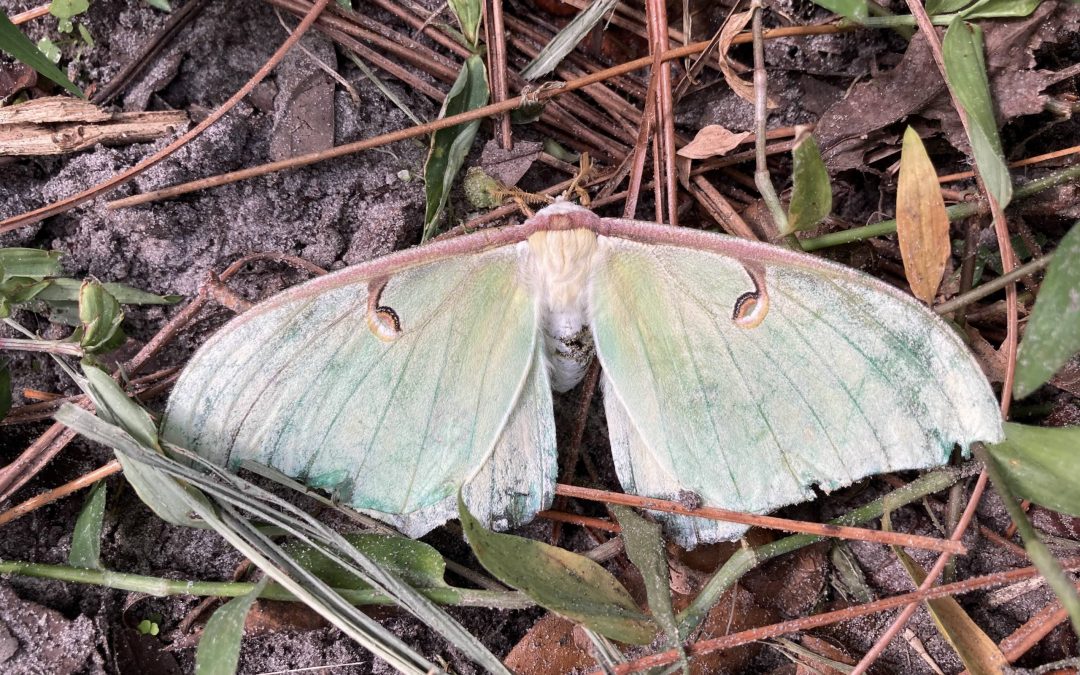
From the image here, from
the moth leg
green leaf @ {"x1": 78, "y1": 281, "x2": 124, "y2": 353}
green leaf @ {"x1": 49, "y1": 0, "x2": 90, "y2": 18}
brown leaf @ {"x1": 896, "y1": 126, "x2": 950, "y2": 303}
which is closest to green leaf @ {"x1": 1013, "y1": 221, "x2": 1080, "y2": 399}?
brown leaf @ {"x1": 896, "y1": 126, "x2": 950, "y2": 303}

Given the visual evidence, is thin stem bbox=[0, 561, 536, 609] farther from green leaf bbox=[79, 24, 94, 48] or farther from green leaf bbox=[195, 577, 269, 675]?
green leaf bbox=[79, 24, 94, 48]

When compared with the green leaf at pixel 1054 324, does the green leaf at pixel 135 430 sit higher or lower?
lower

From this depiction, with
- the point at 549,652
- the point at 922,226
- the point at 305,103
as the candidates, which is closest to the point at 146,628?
the point at 549,652

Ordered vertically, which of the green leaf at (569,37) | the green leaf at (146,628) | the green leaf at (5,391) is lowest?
the green leaf at (146,628)

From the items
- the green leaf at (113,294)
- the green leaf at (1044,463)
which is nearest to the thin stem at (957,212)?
the green leaf at (1044,463)

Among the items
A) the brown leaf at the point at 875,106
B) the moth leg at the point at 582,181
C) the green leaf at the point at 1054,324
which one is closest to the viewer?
the green leaf at the point at 1054,324

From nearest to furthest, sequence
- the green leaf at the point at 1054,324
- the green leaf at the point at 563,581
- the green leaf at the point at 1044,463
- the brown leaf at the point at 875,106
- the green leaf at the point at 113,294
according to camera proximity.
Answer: the green leaf at the point at 1054,324 < the green leaf at the point at 1044,463 < the green leaf at the point at 563,581 < the brown leaf at the point at 875,106 < the green leaf at the point at 113,294

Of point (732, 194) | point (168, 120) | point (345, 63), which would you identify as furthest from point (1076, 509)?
point (168, 120)

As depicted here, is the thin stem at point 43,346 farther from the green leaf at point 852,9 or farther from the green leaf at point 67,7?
the green leaf at point 852,9
